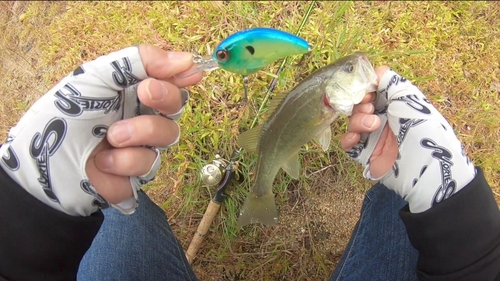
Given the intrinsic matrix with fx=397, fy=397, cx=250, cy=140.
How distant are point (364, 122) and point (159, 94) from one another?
941mm

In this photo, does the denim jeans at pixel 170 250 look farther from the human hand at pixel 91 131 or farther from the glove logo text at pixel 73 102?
the glove logo text at pixel 73 102

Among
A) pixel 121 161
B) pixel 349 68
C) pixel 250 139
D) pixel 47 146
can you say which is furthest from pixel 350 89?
pixel 47 146

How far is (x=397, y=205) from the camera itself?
2.29 metres

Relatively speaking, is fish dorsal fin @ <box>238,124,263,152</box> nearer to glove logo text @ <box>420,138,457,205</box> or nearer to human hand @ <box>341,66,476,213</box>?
human hand @ <box>341,66,476,213</box>

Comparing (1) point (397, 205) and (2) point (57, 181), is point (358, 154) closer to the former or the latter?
(1) point (397, 205)

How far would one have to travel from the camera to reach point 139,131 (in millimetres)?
1555

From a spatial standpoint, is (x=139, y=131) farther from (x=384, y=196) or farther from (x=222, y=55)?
(x=384, y=196)

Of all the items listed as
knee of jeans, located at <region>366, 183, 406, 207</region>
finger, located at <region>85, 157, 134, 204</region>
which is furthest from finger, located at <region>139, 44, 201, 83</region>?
knee of jeans, located at <region>366, 183, 406, 207</region>

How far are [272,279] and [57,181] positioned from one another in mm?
1645

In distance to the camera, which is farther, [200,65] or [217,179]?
[217,179]

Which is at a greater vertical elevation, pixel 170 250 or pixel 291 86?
pixel 291 86

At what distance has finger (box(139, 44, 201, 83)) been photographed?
1.55 metres

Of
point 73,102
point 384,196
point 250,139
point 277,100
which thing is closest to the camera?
point 73,102

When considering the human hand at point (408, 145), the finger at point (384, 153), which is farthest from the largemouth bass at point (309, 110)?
the finger at point (384, 153)
